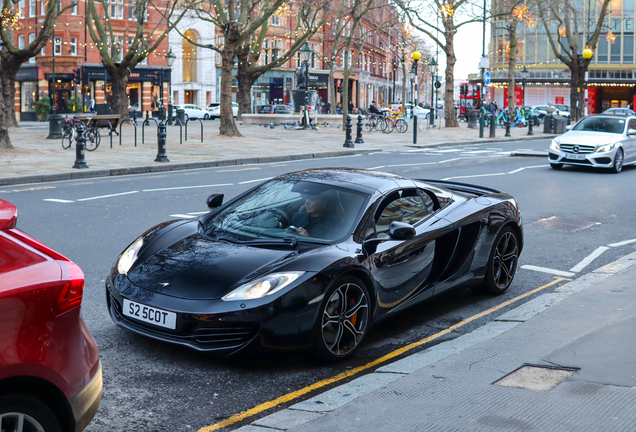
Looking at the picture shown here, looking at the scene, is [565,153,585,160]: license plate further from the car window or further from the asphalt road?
the car window

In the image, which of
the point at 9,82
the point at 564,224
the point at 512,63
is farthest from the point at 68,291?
the point at 512,63

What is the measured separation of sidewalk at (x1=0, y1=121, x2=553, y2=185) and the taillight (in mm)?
13495

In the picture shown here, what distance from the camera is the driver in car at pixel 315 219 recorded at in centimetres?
547

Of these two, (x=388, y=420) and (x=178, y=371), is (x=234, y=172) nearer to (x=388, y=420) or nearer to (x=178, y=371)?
(x=178, y=371)

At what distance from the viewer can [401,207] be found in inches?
234

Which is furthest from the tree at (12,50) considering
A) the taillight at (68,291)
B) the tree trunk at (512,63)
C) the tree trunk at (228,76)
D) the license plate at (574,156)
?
the tree trunk at (512,63)

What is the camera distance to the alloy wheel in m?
4.91

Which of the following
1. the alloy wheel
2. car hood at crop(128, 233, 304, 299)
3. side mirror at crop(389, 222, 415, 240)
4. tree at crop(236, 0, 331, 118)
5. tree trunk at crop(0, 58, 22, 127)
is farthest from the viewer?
tree at crop(236, 0, 331, 118)

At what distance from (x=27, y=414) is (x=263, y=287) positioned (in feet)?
6.71

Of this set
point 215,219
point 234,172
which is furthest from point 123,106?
point 215,219

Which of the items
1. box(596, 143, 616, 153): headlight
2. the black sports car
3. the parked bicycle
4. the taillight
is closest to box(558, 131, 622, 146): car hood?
box(596, 143, 616, 153): headlight

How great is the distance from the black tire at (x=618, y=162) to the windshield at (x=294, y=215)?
14.3 metres

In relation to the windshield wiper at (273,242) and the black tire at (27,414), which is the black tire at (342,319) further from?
the black tire at (27,414)

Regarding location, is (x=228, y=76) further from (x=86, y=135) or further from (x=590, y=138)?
(x=590, y=138)
